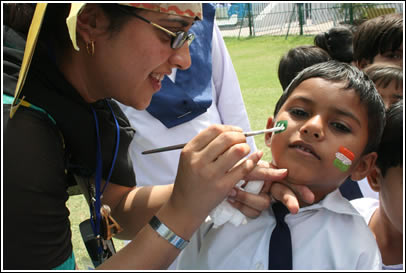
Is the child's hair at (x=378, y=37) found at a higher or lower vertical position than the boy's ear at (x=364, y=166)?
higher

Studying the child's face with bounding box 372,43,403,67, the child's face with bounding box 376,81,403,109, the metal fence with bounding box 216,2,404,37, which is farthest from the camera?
the metal fence with bounding box 216,2,404,37

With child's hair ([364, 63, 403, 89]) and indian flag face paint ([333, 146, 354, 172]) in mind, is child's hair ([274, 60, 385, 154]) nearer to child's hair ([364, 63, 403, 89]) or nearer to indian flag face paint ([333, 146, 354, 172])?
indian flag face paint ([333, 146, 354, 172])

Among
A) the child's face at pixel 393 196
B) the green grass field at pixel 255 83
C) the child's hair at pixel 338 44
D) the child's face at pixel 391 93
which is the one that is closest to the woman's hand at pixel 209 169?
the child's face at pixel 393 196

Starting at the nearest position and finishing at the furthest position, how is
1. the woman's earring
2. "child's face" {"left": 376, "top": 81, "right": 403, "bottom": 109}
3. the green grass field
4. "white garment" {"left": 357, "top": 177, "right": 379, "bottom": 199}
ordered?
the woman's earring
"child's face" {"left": 376, "top": 81, "right": 403, "bottom": 109}
"white garment" {"left": 357, "top": 177, "right": 379, "bottom": 199}
the green grass field

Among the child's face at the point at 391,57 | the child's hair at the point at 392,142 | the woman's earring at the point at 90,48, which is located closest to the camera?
the woman's earring at the point at 90,48

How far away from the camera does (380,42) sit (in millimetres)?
2279

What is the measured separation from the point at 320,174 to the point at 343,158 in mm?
83

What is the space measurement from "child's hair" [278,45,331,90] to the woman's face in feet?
4.80

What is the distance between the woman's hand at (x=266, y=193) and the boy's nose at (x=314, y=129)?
0.43 ft

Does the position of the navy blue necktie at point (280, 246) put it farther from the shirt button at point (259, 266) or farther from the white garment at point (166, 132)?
the white garment at point (166, 132)

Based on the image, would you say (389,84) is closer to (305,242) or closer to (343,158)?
(343,158)

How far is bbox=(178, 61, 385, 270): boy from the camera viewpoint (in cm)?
123

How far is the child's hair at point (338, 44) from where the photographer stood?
9.22 ft

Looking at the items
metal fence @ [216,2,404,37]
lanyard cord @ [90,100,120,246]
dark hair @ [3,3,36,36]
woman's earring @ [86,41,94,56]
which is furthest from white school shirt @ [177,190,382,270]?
metal fence @ [216,2,404,37]
